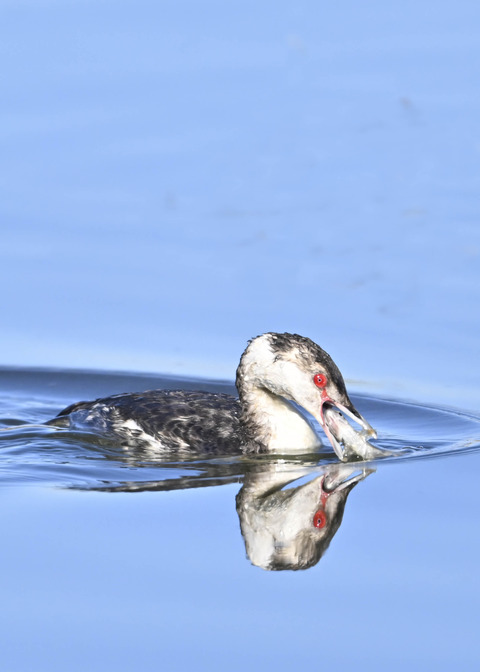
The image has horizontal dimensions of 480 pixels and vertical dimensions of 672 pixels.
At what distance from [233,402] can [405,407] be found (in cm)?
163

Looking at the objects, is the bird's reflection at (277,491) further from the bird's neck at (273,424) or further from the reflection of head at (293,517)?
the bird's neck at (273,424)

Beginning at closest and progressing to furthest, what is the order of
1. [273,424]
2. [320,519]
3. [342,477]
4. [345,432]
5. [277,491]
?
[320,519] → [277,491] → [342,477] → [345,432] → [273,424]

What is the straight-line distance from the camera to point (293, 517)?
33.9 ft

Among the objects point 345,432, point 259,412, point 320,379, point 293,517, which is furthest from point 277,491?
point 259,412

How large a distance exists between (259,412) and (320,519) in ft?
6.26

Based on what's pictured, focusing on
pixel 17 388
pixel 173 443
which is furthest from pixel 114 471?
pixel 17 388

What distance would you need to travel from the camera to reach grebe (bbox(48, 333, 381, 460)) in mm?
11633

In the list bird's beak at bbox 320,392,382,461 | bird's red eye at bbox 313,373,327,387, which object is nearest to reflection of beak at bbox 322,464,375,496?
bird's beak at bbox 320,392,382,461

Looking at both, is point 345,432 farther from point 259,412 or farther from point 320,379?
point 259,412

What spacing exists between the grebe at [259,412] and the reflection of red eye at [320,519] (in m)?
1.19

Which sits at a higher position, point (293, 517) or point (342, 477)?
point (342, 477)

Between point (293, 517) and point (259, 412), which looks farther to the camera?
point (259, 412)

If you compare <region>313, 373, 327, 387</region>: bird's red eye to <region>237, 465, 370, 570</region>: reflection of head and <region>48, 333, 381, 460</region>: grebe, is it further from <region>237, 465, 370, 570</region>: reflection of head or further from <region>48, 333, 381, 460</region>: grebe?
<region>237, 465, 370, 570</region>: reflection of head

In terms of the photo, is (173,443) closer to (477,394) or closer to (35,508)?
(35,508)
